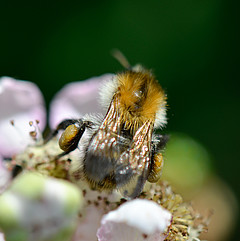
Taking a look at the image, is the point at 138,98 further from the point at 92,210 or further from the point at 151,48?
the point at 151,48

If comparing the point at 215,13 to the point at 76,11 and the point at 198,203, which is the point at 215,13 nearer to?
the point at 76,11

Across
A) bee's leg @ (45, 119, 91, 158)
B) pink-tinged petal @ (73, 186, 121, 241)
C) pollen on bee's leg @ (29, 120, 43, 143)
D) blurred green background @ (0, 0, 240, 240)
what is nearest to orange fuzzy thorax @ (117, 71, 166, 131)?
bee's leg @ (45, 119, 91, 158)

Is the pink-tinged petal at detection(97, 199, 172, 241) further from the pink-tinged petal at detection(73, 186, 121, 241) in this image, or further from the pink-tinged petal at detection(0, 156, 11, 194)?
the pink-tinged petal at detection(0, 156, 11, 194)

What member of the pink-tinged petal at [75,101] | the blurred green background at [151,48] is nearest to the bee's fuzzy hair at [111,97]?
the pink-tinged petal at [75,101]

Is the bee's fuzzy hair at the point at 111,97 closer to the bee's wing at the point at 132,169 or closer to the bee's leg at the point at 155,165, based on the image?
the bee's leg at the point at 155,165

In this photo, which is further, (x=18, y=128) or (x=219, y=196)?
(x=219, y=196)

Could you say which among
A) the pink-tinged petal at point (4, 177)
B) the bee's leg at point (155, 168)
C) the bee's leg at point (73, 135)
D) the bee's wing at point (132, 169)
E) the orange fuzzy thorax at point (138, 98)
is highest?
the orange fuzzy thorax at point (138, 98)

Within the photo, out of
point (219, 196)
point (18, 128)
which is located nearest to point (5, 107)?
point (18, 128)

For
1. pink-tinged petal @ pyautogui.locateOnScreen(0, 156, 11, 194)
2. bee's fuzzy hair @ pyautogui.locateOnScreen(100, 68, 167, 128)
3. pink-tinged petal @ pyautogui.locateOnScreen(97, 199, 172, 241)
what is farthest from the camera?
pink-tinged petal @ pyautogui.locateOnScreen(0, 156, 11, 194)
